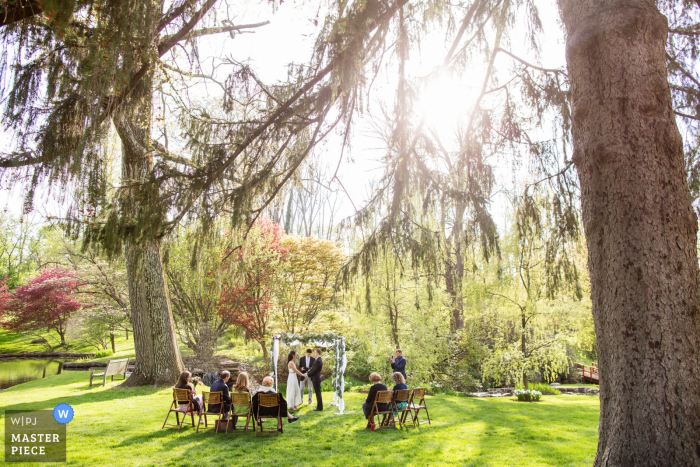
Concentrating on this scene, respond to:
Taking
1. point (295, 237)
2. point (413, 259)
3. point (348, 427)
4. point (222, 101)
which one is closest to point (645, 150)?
point (413, 259)

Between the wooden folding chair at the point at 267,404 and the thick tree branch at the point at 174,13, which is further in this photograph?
the wooden folding chair at the point at 267,404

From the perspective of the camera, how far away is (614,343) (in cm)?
240

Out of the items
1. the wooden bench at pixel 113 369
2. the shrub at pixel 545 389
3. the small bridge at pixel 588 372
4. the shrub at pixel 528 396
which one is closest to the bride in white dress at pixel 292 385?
the wooden bench at pixel 113 369

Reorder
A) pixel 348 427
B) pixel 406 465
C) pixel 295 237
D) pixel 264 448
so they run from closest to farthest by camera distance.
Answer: pixel 406 465, pixel 264 448, pixel 348 427, pixel 295 237

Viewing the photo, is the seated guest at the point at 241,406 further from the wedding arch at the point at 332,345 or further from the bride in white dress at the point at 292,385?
the wedding arch at the point at 332,345

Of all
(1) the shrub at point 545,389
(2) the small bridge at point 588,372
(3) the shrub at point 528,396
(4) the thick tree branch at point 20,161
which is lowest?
(2) the small bridge at point 588,372

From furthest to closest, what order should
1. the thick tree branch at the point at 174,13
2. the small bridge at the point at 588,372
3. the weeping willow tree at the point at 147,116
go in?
the small bridge at the point at 588,372 → the thick tree branch at the point at 174,13 → the weeping willow tree at the point at 147,116

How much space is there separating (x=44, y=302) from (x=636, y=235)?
22.6m

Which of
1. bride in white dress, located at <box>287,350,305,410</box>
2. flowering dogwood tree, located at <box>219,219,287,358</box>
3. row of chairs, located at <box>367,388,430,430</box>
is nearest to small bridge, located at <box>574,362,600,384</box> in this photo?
flowering dogwood tree, located at <box>219,219,287,358</box>

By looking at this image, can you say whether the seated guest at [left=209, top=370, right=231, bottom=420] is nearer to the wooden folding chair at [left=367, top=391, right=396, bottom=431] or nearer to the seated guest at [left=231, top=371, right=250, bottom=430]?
the seated guest at [left=231, top=371, right=250, bottom=430]

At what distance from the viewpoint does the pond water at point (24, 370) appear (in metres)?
14.5

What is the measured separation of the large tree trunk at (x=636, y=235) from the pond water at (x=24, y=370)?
16.8 meters

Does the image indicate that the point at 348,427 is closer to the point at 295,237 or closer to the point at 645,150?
the point at 645,150

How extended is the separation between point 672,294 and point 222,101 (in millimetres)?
4250
